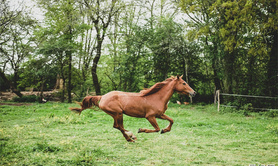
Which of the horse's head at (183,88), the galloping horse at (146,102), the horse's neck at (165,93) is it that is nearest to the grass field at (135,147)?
the galloping horse at (146,102)

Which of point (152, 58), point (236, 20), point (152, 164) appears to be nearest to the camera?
point (152, 164)

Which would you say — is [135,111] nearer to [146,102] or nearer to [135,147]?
[146,102]

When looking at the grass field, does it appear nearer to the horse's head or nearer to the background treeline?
the horse's head

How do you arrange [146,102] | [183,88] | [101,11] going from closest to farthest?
[183,88] → [146,102] → [101,11]

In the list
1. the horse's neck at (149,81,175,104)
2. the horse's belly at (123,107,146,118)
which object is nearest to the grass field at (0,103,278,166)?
the horse's belly at (123,107,146,118)

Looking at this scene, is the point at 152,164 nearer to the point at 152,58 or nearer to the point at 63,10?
the point at 152,58

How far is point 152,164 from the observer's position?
203 inches

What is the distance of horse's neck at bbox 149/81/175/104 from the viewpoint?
5.82m

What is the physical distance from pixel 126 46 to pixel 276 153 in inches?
699

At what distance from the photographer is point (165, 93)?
586 cm

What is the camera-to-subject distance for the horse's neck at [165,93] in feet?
19.1

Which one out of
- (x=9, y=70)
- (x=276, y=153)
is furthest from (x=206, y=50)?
(x=9, y=70)

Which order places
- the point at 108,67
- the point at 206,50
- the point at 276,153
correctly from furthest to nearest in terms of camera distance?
the point at 108,67
the point at 206,50
the point at 276,153

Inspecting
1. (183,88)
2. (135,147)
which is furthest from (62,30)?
(183,88)
